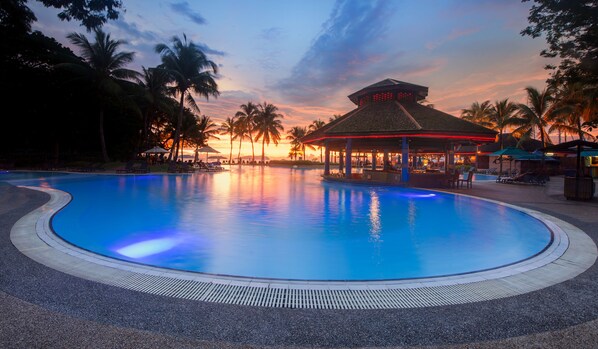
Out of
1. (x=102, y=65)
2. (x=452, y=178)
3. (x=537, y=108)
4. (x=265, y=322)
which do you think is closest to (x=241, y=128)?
(x=102, y=65)

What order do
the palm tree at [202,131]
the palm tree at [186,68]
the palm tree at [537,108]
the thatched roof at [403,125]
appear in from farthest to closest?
1. the palm tree at [202,131]
2. the palm tree at [537,108]
3. the palm tree at [186,68]
4. the thatched roof at [403,125]

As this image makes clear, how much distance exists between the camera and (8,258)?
15.5ft

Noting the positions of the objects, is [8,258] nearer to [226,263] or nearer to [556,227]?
[226,263]

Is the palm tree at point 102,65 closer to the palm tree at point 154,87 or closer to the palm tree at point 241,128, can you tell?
the palm tree at point 154,87

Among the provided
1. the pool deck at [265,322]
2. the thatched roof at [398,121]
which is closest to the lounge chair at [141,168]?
the thatched roof at [398,121]

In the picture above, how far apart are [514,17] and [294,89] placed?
86.3 ft

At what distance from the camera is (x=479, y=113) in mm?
48844

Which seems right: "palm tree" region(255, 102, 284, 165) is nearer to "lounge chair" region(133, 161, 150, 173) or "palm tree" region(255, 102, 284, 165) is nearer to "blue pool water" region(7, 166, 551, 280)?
"lounge chair" region(133, 161, 150, 173)

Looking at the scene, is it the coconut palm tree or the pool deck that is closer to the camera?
the pool deck

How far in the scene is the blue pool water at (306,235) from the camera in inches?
224

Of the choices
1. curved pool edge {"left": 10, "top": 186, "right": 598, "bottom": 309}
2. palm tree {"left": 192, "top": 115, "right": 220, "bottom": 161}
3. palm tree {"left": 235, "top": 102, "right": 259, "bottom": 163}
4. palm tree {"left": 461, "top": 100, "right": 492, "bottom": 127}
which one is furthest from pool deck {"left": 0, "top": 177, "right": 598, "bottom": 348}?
palm tree {"left": 235, "top": 102, "right": 259, "bottom": 163}

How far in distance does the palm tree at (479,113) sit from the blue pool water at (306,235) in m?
40.0

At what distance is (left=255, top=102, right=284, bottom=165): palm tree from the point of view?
5934cm

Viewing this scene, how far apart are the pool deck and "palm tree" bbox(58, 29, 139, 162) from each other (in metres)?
30.6
